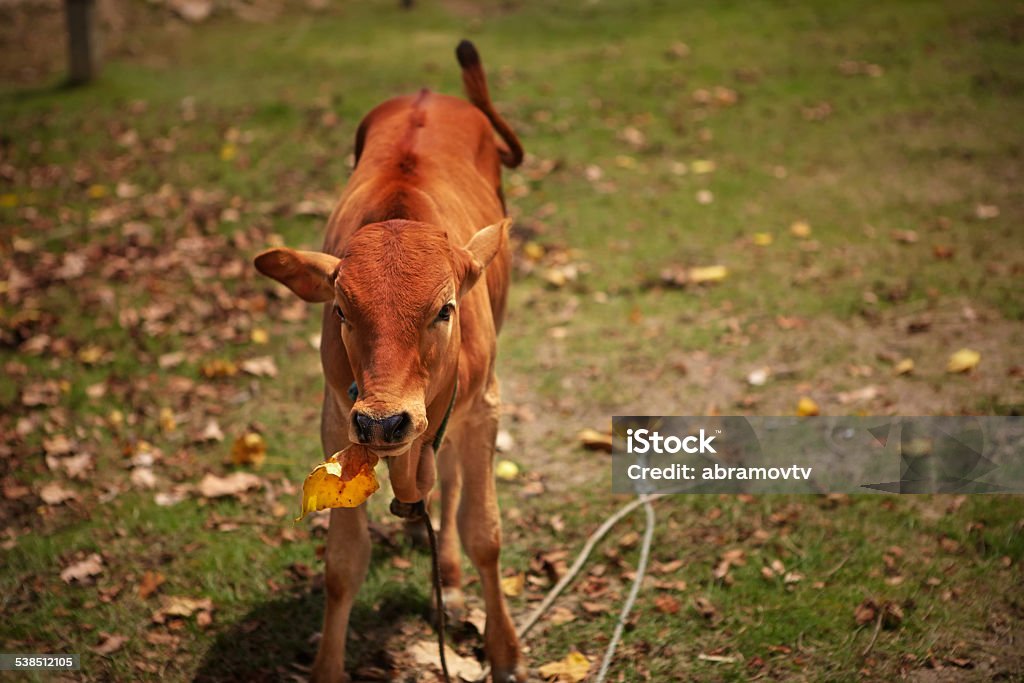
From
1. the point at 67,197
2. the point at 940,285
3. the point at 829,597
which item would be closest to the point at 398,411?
the point at 829,597

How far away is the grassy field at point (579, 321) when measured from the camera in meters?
4.50

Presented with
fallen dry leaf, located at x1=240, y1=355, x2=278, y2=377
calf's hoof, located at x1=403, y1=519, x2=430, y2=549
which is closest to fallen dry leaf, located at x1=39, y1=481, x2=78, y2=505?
fallen dry leaf, located at x1=240, y1=355, x2=278, y2=377

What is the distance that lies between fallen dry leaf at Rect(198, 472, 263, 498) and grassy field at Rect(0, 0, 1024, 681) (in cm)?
4

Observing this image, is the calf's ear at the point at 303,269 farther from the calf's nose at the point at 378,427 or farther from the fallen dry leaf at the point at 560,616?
the fallen dry leaf at the point at 560,616

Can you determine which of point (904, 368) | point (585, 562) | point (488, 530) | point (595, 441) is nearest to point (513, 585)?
point (585, 562)

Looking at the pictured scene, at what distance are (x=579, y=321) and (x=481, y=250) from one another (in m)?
3.47

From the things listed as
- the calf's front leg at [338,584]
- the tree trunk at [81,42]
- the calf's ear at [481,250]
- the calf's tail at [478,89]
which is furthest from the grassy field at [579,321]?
the calf's ear at [481,250]

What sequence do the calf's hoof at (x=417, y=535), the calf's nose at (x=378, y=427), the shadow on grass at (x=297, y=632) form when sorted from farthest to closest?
the calf's hoof at (x=417, y=535) → the shadow on grass at (x=297, y=632) → the calf's nose at (x=378, y=427)

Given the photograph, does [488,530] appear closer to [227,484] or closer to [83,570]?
[227,484]

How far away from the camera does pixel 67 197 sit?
8.95m

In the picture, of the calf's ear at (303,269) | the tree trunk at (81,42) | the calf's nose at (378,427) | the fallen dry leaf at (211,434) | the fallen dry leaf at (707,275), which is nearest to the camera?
the calf's nose at (378,427)

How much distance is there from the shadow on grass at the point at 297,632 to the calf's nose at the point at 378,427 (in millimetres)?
1727

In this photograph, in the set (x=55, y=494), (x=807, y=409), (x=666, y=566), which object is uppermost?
(x=807, y=409)

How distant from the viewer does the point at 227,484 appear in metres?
5.42
